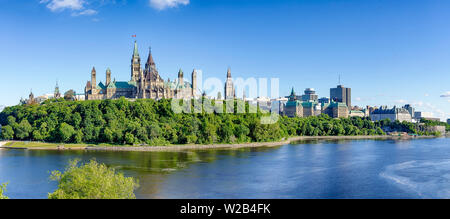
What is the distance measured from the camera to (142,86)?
92125 millimetres

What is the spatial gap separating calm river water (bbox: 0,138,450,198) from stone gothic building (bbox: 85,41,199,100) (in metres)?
45.7

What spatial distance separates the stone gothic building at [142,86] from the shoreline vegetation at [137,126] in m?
14.1

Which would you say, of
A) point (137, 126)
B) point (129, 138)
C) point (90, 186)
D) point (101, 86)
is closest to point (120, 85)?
point (101, 86)

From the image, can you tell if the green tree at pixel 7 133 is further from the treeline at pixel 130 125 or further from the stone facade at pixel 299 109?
the stone facade at pixel 299 109

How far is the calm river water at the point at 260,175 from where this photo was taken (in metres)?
27.1

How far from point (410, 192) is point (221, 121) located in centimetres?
4730

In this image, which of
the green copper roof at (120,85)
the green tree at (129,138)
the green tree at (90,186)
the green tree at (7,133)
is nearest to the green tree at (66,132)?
the green tree at (129,138)

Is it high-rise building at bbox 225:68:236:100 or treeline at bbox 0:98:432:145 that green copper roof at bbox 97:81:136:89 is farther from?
high-rise building at bbox 225:68:236:100

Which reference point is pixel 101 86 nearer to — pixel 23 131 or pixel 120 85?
pixel 120 85

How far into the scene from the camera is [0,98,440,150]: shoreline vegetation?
203ft

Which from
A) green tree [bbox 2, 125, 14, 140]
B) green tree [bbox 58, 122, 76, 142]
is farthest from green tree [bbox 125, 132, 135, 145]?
green tree [bbox 2, 125, 14, 140]

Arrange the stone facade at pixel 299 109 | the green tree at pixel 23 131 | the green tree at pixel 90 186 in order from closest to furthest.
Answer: the green tree at pixel 90 186, the green tree at pixel 23 131, the stone facade at pixel 299 109
